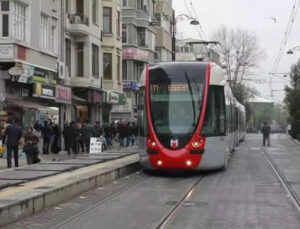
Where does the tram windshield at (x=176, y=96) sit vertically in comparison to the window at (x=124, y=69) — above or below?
below

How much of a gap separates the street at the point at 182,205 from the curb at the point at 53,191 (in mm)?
166

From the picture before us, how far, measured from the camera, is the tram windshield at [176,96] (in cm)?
1862

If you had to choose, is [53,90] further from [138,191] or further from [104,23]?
[138,191]

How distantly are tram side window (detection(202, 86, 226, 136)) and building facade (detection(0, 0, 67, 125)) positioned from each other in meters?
11.5

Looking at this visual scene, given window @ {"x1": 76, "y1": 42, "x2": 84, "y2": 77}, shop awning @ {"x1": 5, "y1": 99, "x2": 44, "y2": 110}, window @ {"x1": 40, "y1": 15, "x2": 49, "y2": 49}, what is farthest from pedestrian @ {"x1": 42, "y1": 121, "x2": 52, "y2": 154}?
window @ {"x1": 76, "y1": 42, "x2": 84, "y2": 77}

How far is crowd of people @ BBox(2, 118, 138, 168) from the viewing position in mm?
20000

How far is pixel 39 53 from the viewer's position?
31.9 metres

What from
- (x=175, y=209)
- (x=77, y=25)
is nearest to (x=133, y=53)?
(x=77, y=25)

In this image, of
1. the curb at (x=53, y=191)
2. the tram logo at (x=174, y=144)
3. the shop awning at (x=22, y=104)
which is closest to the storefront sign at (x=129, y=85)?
the shop awning at (x=22, y=104)

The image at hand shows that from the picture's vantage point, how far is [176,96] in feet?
62.5

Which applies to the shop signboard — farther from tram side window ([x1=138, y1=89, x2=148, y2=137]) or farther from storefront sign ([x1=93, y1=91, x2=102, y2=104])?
storefront sign ([x1=93, y1=91, x2=102, y2=104])

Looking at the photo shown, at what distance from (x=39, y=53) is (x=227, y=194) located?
1965 centimetres

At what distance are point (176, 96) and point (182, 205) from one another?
6959mm

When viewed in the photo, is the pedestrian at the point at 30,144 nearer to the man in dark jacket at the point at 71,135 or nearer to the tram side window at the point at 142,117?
the tram side window at the point at 142,117
